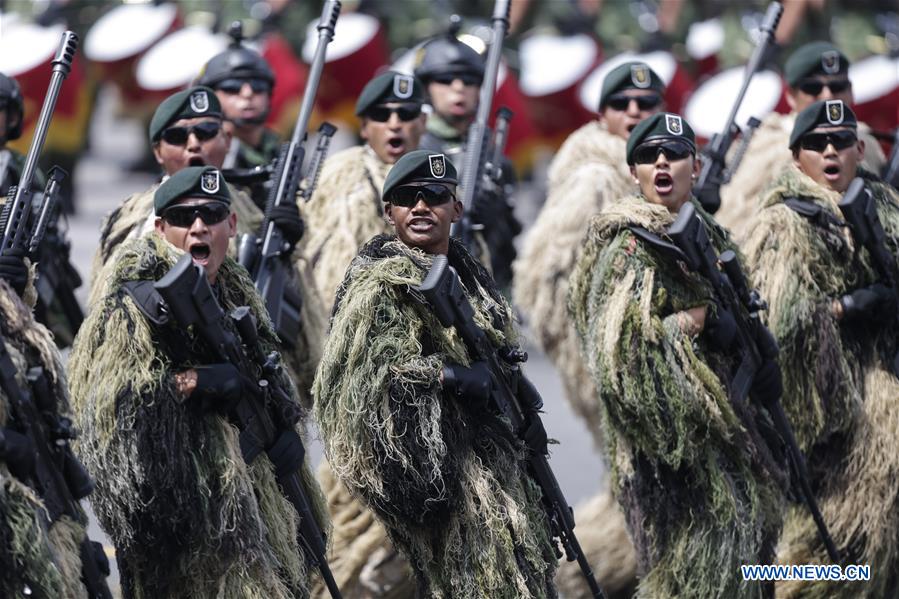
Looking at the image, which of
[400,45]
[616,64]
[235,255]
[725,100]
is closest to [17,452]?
[235,255]

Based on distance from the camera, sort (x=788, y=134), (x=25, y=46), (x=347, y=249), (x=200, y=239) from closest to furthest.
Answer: (x=200, y=239), (x=347, y=249), (x=788, y=134), (x=25, y=46)

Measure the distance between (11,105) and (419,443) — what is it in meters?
2.47

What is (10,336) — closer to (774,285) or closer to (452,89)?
(774,285)

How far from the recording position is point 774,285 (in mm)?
7820

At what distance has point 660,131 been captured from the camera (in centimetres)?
739

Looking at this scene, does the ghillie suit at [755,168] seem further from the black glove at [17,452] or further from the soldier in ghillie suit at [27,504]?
the black glove at [17,452]

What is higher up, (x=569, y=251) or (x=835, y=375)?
(x=569, y=251)

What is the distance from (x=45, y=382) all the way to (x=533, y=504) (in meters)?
1.58

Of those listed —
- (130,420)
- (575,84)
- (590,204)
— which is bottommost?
(130,420)

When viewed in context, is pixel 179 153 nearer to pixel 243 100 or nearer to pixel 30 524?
pixel 243 100

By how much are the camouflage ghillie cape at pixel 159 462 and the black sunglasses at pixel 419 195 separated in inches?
28.2

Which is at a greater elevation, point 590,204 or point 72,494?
point 590,204

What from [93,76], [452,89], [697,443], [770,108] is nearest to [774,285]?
[697,443]

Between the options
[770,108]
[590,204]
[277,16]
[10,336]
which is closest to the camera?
[10,336]
